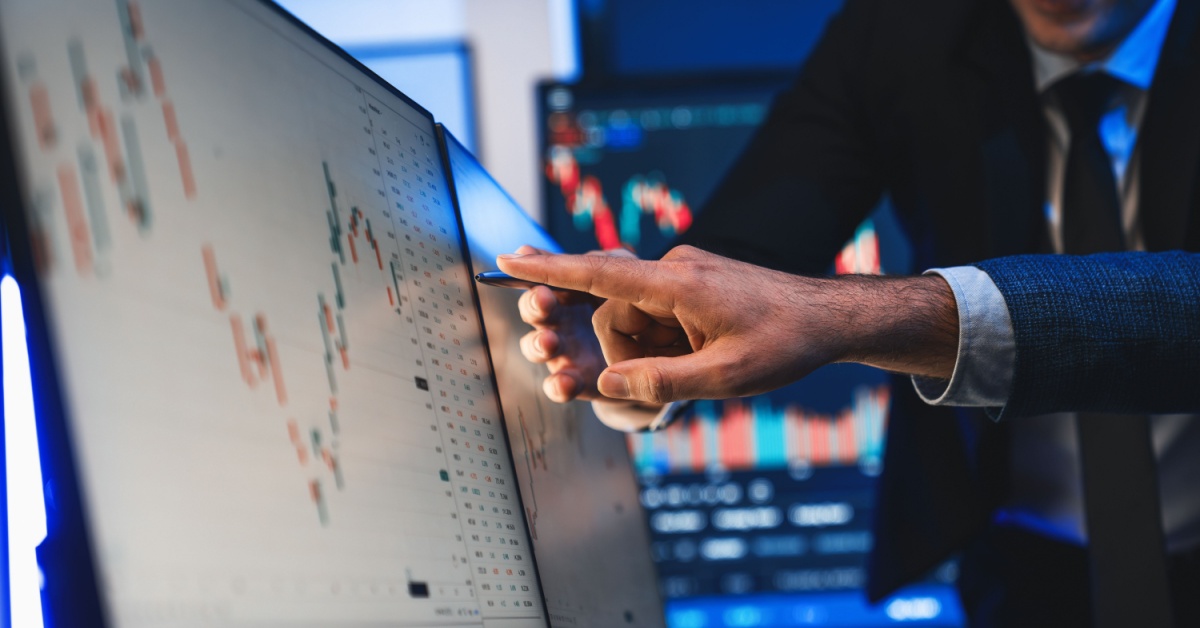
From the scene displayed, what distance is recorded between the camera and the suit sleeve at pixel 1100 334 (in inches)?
25.4

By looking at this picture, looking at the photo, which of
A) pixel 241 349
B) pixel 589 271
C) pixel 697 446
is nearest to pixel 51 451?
pixel 241 349

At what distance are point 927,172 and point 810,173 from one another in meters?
0.14

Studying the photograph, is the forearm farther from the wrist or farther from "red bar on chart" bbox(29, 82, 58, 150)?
"red bar on chart" bbox(29, 82, 58, 150)

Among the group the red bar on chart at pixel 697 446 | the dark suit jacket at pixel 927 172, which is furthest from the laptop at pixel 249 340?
the red bar on chart at pixel 697 446

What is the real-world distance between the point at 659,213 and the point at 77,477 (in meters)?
1.52

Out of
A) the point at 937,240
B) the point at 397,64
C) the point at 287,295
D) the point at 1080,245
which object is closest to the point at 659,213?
the point at 397,64

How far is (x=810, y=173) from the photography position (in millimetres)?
1026

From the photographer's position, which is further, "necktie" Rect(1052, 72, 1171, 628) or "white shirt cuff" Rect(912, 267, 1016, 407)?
"necktie" Rect(1052, 72, 1171, 628)

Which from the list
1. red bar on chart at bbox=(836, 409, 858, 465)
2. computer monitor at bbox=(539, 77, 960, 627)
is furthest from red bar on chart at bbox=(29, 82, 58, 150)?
red bar on chart at bbox=(836, 409, 858, 465)

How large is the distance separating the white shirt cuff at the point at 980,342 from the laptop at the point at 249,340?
0.34 meters

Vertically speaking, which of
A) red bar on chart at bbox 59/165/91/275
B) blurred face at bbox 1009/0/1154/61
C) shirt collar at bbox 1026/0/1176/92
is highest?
blurred face at bbox 1009/0/1154/61

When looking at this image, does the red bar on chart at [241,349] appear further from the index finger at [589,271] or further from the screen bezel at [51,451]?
the index finger at [589,271]

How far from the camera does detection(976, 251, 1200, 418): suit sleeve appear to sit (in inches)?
25.4

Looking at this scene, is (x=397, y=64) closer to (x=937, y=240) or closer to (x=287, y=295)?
(x=937, y=240)
